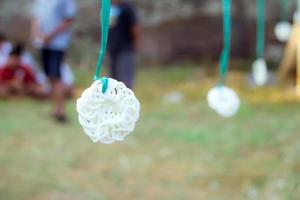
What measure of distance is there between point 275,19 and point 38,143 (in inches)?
191

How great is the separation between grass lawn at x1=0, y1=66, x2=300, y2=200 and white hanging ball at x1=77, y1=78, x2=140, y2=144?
189 cm

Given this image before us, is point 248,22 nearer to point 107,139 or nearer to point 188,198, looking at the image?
point 188,198

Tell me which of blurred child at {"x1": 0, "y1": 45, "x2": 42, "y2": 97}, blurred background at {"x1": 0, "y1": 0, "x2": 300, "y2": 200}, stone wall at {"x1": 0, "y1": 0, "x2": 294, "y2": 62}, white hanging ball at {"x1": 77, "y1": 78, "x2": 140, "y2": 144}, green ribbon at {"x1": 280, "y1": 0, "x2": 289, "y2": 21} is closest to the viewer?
white hanging ball at {"x1": 77, "y1": 78, "x2": 140, "y2": 144}

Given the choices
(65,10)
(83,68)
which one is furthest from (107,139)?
(83,68)

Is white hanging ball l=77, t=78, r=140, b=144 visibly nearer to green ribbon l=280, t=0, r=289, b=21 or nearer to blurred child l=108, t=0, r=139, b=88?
blurred child l=108, t=0, r=139, b=88

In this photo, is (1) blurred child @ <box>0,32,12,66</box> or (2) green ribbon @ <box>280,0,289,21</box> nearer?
(1) blurred child @ <box>0,32,12,66</box>

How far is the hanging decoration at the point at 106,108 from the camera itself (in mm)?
1707

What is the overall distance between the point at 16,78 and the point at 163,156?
279 cm

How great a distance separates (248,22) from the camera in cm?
891

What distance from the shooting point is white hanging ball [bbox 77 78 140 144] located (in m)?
1.71

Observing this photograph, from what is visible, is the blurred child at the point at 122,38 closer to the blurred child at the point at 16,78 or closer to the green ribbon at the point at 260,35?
the blurred child at the point at 16,78

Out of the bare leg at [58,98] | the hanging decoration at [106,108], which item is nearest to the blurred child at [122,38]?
the bare leg at [58,98]

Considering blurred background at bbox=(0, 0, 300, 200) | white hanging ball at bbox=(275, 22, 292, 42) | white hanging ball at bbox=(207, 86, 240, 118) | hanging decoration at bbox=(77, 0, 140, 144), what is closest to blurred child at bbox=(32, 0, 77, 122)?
blurred background at bbox=(0, 0, 300, 200)

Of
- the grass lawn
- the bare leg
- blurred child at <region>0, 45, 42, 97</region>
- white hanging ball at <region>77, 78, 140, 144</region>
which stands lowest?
white hanging ball at <region>77, 78, 140, 144</region>
